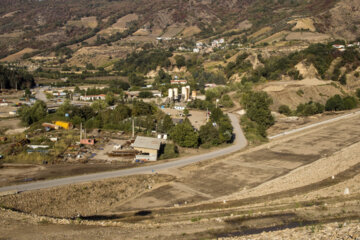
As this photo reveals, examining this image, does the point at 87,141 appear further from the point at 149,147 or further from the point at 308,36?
the point at 308,36

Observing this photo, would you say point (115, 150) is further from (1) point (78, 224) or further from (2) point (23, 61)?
(2) point (23, 61)

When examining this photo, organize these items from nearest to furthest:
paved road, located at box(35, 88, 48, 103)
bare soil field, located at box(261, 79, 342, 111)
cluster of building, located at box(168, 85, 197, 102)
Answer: bare soil field, located at box(261, 79, 342, 111) → cluster of building, located at box(168, 85, 197, 102) → paved road, located at box(35, 88, 48, 103)

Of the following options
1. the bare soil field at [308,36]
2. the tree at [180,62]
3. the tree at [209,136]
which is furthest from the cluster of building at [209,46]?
the tree at [209,136]

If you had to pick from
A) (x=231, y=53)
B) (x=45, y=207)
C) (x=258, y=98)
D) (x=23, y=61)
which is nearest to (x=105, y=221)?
(x=45, y=207)

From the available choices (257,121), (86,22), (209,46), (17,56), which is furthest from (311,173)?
(86,22)

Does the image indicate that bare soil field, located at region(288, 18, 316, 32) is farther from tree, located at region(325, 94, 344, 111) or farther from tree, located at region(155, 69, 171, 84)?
tree, located at region(325, 94, 344, 111)

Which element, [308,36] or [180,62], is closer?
[180,62]

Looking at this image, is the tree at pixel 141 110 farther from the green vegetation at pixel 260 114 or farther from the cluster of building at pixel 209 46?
the cluster of building at pixel 209 46

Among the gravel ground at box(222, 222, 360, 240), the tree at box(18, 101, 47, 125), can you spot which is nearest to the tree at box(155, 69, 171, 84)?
the tree at box(18, 101, 47, 125)

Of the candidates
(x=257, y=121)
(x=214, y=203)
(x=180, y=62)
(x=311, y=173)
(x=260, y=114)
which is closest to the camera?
(x=214, y=203)
